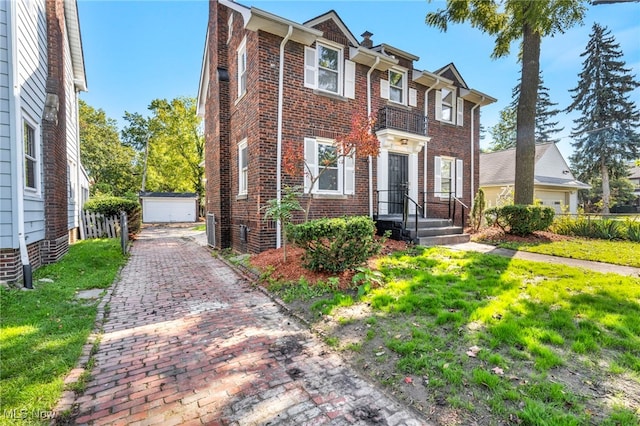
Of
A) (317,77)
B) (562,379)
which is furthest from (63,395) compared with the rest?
(317,77)

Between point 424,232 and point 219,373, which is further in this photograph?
point 424,232

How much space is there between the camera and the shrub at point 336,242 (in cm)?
534

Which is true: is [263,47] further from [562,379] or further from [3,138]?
[562,379]

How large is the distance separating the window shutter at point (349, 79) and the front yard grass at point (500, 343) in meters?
6.57

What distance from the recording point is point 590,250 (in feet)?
25.8

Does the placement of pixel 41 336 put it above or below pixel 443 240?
below

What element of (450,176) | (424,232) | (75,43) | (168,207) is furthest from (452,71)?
(168,207)

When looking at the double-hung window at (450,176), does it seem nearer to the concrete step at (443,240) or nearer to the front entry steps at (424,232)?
the front entry steps at (424,232)

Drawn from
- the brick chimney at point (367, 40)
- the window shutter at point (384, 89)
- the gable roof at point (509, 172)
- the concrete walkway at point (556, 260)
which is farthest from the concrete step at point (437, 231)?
the gable roof at point (509, 172)

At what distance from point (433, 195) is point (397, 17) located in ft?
22.2

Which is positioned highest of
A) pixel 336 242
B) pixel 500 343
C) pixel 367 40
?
pixel 367 40

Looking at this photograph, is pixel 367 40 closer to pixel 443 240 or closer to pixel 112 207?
pixel 443 240

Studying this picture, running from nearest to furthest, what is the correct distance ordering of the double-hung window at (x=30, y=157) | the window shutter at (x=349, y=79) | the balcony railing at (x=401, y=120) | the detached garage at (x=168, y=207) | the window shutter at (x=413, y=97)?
the double-hung window at (x=30, y=157), the window shutter at (x=349, y=79), the balcony railing at (x=401, y=120), the window shutter at (x=413, y=97), the detached garage at (x=168, y=207)

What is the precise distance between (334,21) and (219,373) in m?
10.1
